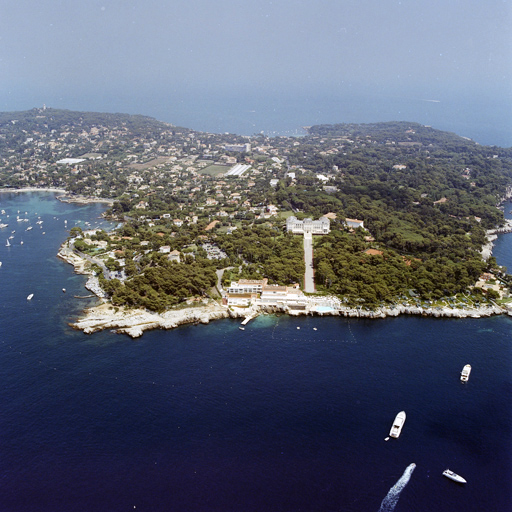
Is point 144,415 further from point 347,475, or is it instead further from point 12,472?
point 347,475

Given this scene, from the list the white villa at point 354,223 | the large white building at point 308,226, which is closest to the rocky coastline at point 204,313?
the large white building at point 308,226

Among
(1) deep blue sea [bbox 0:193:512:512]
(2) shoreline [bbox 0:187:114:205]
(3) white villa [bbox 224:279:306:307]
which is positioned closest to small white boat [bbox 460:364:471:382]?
(1) deep blue sea [bbox 0:193:512:512]

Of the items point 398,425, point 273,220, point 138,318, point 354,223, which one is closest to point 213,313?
point 138,318

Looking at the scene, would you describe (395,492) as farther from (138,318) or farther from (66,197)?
(66,197)

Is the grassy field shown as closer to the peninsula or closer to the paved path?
the peninsula

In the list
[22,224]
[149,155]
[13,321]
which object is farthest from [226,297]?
[149,155]

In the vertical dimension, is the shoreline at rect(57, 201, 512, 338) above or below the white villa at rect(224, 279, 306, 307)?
below
